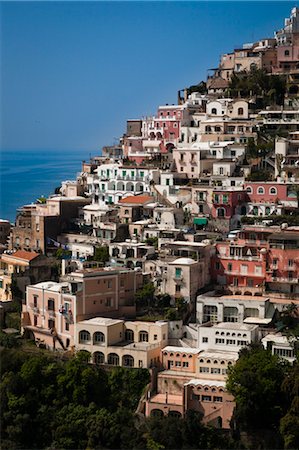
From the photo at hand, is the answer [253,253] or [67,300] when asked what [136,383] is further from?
[253,253]

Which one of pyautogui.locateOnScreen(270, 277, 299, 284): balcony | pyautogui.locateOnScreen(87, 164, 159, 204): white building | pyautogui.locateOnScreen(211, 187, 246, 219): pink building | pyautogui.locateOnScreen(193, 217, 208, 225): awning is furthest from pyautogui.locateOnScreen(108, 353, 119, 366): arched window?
pyautogui.locateOnScreen(87, 164, 159, 204): white building

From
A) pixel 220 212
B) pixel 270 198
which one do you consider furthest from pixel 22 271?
pixel 270 198

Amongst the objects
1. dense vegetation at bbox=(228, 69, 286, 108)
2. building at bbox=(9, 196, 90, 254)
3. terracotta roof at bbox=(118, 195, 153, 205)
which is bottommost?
building at bbox=(9, 196, 90, 254)

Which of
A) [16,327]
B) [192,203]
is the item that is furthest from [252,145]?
[16,327]

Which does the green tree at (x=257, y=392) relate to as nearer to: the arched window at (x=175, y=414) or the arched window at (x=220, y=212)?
the arched window at (x=175, y=414)

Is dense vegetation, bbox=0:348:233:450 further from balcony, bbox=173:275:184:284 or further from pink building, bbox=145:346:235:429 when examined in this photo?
balcony, bbox=173:275:184:284
